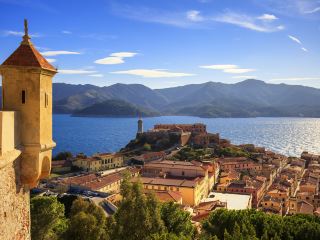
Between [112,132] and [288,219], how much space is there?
167 metres

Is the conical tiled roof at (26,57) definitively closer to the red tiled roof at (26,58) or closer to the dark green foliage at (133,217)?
the red tiled roof at (26,58)

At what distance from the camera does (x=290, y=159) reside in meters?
104

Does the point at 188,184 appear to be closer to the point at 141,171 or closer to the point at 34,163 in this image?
the point at 141,171

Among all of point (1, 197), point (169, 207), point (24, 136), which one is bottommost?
point (169, 207)

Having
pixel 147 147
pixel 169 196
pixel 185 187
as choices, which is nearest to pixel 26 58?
pixel 169 196

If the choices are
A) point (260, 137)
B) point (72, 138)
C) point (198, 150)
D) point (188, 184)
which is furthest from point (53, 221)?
point (260, 137)

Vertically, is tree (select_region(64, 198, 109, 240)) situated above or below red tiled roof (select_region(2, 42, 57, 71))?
below

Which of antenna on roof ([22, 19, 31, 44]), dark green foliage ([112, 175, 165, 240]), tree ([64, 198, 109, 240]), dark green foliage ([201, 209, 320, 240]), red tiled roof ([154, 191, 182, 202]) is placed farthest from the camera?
red tiled roof ([154, 191, 182, 202])

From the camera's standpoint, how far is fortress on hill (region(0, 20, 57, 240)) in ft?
29.6

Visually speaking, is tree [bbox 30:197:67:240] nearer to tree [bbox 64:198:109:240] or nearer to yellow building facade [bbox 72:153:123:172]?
tree [bbox 64:198:109:240]

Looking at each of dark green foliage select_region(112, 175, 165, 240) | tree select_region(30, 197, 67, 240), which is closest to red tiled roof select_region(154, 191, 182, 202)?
tree select_region(30, 197, 67, 240)

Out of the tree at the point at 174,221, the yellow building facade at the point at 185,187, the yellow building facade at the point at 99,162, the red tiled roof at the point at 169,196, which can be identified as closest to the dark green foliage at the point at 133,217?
the tree at the point at 174,221

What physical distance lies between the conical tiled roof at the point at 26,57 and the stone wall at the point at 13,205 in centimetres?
249

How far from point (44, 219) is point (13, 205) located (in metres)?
17.1
